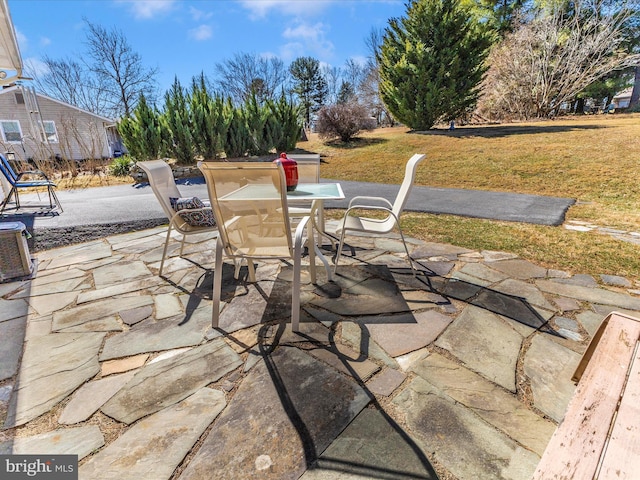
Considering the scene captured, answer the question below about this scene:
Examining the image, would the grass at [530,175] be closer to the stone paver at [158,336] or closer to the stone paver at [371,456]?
the stone paver at [371,456]

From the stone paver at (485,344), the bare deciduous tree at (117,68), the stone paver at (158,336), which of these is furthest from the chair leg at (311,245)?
the bare deciduous tree at (117,68)

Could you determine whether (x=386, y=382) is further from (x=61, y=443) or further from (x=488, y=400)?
(x=61, y=443)

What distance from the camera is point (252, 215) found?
1968 mm

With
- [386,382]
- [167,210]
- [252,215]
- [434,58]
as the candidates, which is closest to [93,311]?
[167,210]

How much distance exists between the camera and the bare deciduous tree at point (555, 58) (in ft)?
45.5

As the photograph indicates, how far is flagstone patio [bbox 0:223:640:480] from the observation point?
47.8 inches

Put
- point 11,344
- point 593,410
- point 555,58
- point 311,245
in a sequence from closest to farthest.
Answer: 1. point 593,410
2. point 11,344
3. point 311,245
4. point 555,58

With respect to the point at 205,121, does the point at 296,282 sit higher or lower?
lower

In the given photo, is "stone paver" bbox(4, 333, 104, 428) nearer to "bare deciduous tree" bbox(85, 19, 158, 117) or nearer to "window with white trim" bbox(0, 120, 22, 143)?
"window with white trim" bbox(0, 120, 22, 143)

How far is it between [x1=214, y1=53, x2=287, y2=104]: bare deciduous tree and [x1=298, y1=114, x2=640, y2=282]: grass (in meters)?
18.2

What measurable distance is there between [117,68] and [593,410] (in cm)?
2826

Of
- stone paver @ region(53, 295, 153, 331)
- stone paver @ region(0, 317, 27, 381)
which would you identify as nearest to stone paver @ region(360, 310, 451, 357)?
stone paver @ region(53, 295, 153, 331)

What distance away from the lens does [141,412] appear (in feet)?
4.68

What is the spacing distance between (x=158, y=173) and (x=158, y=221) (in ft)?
7.21
